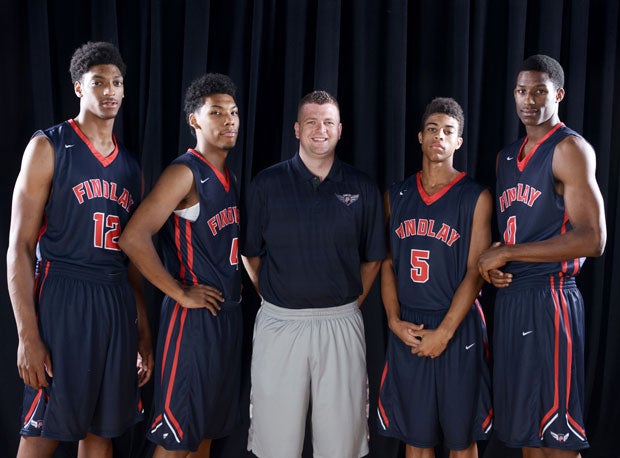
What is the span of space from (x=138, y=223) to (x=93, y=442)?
0.85m

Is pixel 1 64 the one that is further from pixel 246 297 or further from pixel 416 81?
pixel 416 81

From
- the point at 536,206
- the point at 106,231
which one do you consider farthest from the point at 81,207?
the point at 536,206

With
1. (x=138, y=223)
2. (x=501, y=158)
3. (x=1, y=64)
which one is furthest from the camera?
(x=1, y=64)

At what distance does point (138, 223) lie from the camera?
246 cm

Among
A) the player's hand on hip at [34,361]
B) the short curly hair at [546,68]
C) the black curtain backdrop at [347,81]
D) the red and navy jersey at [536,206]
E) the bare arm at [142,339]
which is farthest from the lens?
the black curtain backdrop at [347,81]

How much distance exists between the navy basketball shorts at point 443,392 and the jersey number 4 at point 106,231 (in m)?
1.17

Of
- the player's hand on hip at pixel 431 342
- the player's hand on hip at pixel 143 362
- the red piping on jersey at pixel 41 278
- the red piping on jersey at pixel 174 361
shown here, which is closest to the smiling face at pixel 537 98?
the player's hand on hip at pixel 431 342

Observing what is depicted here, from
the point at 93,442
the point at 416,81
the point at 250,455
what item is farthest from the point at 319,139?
the point at 250,455

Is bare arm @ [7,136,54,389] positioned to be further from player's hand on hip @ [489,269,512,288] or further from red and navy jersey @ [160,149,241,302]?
player's hand on hip @ [489,269,512,288]

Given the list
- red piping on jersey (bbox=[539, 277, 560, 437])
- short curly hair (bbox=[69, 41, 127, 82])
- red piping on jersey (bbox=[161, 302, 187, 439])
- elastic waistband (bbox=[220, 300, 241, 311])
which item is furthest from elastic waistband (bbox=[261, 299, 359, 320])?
short curly hair (bbox=[69, 41, 127, 82])

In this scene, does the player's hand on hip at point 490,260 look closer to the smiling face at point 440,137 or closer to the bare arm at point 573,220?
the bare arm at point 573,220

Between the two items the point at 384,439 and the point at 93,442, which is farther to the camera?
the point at 384,439

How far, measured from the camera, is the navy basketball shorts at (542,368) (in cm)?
243

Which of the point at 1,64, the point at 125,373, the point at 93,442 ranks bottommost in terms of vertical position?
the point at 93,442
